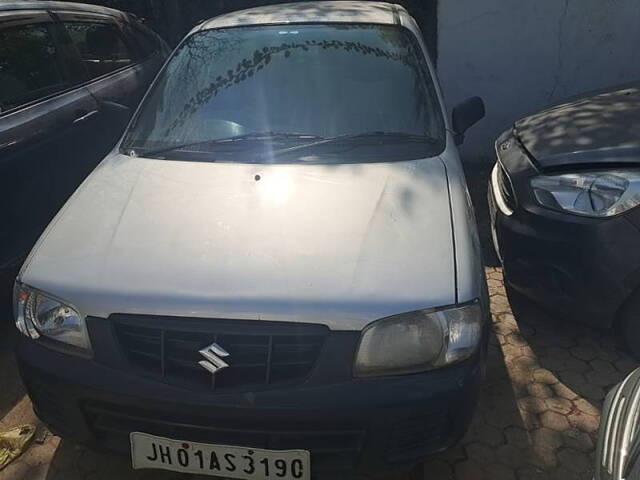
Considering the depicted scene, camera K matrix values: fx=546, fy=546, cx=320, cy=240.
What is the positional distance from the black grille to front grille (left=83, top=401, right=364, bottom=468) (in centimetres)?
168

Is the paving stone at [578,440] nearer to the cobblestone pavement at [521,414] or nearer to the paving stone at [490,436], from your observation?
the cobblestone pavement at [521,414]

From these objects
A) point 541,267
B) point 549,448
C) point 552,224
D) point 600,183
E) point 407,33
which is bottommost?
point 549,448

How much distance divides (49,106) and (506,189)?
2814 mm

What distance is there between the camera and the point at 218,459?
1.73 metres

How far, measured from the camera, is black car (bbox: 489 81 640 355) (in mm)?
2455

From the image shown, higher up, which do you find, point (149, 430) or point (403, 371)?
point (403, 371)

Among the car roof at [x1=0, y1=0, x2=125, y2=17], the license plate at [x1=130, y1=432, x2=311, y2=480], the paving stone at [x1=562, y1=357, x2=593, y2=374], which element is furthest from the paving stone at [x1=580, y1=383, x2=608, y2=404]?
the car roof at [x1=0, y1=0, x2=125, y2=17]

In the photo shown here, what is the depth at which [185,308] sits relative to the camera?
1.69 metres

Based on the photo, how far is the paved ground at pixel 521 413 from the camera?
2.23 m

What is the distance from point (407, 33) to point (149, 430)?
241 cm

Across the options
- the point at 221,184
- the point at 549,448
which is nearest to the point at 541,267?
the point at 549,448

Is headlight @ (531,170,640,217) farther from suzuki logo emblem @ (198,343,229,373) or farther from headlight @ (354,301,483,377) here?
suzuki logo emblem @ (198,343,229,373)

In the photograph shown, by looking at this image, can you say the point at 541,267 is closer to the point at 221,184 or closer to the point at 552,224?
the point at 552,224

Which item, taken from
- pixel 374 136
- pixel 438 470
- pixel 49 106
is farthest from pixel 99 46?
pixel 438 470
